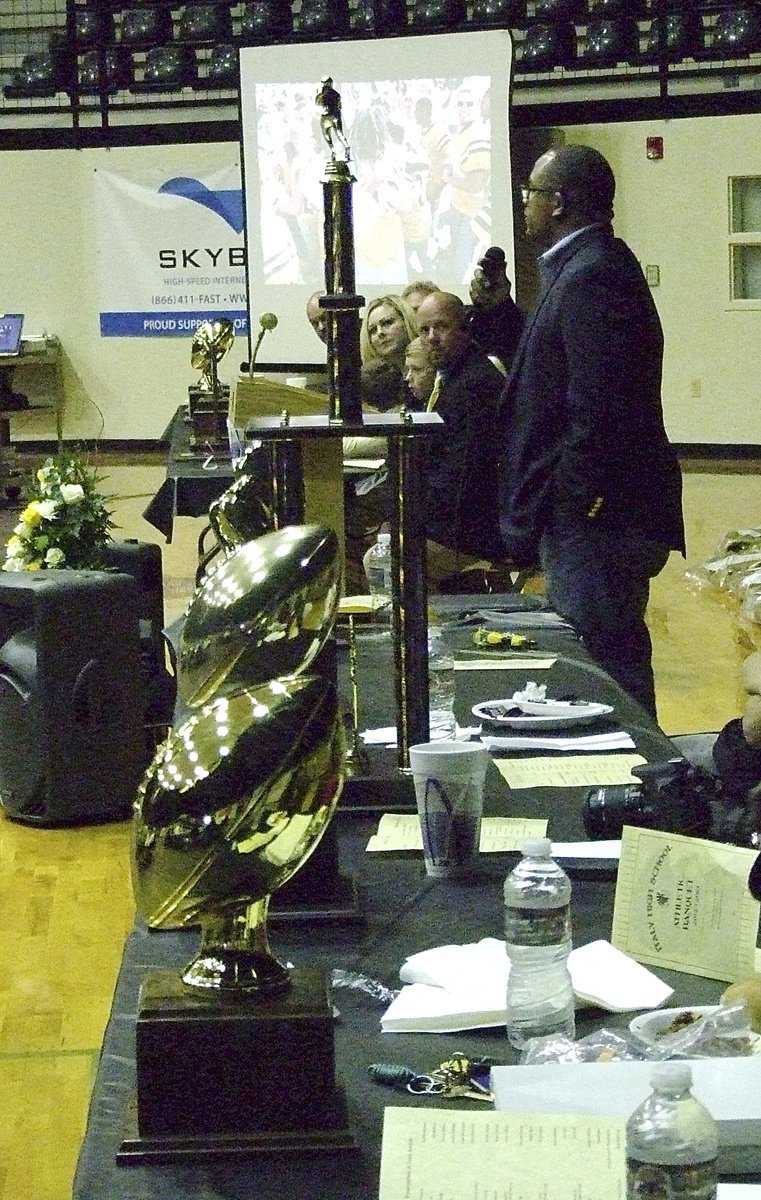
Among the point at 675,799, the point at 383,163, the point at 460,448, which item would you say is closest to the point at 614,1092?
the point at 675,799

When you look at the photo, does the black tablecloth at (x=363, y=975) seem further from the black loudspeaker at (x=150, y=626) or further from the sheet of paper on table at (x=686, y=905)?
the black loudspeaker at (x=150, y=626)

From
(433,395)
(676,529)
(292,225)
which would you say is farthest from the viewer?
(292,225)

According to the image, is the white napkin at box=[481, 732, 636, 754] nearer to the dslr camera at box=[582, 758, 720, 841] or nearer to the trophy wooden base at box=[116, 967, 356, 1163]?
the dslr camera at box=[582, 758, 720, 841]

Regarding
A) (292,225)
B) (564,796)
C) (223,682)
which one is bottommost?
(564,796)

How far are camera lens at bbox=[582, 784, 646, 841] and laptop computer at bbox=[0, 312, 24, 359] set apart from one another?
37.5 ft

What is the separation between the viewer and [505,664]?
2867mm

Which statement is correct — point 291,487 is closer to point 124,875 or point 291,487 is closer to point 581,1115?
point 581,1115

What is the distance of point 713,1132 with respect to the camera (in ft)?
2.98

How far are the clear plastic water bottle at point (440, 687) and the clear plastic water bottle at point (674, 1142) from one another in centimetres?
140

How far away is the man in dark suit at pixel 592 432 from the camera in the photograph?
362 centimetres

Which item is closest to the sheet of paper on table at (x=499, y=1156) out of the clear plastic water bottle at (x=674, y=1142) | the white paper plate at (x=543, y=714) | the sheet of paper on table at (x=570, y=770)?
the clear plastic water bottle at (x=674, y=1142)

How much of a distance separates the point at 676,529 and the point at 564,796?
1.73 meters

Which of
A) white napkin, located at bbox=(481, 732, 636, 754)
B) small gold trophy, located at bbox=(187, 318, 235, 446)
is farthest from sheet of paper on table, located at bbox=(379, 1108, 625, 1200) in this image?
small gold trophy, located at bbox=(187, 318, 235, 446)

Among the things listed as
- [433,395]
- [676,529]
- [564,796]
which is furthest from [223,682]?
[433,395]
